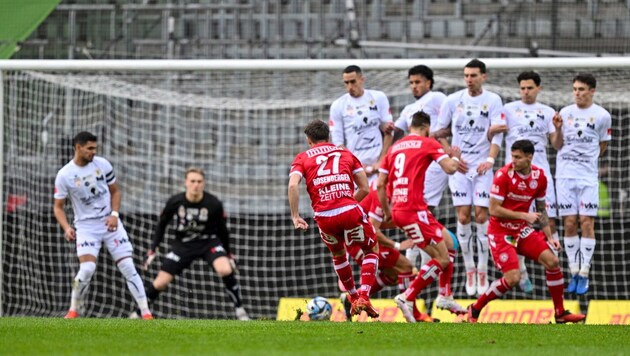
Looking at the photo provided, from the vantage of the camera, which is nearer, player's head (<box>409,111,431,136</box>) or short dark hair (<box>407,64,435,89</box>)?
player's head (<box>409,111,431,136</box>)

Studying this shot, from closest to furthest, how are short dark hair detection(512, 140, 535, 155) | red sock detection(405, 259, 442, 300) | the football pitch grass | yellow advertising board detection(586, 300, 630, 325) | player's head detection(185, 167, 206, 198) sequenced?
the football pitch grass, short dark hair detection(512, 140, 535, 155), red sock detection(405, 259, 442, 300), yellow advertising board detection(586, 300, 630, 325), player's head detection(185, 167, 206, 198)

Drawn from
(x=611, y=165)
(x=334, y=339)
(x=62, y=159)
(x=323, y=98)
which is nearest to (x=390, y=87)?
(x=323, y=98)

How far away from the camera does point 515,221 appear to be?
12438mm

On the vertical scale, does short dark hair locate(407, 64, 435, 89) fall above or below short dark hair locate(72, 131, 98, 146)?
above

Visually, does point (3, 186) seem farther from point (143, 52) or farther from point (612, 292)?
point (612, 292)

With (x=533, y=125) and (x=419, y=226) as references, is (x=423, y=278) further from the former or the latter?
(x=533, y=125)

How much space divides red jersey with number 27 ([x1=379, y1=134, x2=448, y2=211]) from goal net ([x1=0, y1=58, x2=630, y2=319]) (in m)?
2.87

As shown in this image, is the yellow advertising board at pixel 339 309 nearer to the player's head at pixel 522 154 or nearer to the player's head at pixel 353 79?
the player's head at pixel 353 79

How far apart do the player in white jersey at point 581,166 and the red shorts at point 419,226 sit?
2288mm

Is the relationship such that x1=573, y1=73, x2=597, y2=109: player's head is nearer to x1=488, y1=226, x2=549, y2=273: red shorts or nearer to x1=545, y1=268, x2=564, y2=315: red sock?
x1=488, y1=226, x2=549, y2=273: red shorts

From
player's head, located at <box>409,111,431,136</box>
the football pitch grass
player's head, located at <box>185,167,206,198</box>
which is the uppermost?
player's head, located at <box>409,111,431,136</box>

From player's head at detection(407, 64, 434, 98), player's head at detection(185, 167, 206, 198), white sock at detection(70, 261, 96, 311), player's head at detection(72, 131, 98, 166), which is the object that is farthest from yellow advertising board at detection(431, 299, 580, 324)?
player's head at detection(72, 131, 98, 166)

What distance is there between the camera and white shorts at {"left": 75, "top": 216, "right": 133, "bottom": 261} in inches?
565

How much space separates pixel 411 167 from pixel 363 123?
2.21 meters
